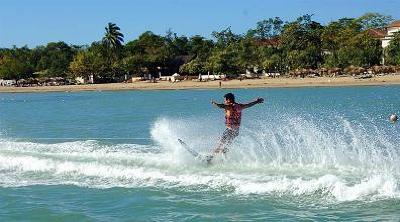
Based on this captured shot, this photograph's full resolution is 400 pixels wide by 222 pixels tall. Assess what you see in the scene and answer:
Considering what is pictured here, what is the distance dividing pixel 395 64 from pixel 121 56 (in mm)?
55739

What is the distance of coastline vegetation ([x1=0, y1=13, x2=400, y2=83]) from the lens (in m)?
87.8

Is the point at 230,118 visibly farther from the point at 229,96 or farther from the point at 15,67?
the point at 15,67

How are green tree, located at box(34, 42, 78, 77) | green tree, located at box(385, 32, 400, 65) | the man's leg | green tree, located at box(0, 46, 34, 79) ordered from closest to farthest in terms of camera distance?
the man's leg
green tree, located at box(385, 32, 400, 65)
green tree, located at box(0, 46, 34, 79)
green tree, located at box(34, 42, 78, 77)

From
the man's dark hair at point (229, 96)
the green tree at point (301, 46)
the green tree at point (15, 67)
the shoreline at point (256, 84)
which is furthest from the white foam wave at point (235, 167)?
the green tree at point (15, 67)

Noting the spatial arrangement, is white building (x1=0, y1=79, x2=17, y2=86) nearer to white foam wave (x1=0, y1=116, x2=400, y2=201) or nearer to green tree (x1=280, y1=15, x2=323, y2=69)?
green tree (x1=280, y1=15, x2=323, y2=69)

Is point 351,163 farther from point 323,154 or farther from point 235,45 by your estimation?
point 235,45

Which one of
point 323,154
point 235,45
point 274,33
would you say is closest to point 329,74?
point 235,45

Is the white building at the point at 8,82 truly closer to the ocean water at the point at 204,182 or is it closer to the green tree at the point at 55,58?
the green tree at the point at 55,58

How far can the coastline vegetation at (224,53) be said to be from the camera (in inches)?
3455

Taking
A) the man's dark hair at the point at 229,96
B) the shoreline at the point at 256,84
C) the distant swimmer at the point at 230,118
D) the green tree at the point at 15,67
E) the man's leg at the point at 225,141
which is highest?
the green tree at the point at 15,67

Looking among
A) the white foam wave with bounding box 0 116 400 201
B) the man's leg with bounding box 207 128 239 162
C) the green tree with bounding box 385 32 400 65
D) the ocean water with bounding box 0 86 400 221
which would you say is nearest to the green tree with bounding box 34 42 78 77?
the green tree with bounding box 385 32 400 65

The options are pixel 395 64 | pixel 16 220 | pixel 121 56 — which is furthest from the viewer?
pixel 121 56

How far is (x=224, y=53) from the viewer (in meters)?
95.3

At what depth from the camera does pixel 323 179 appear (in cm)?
1202
